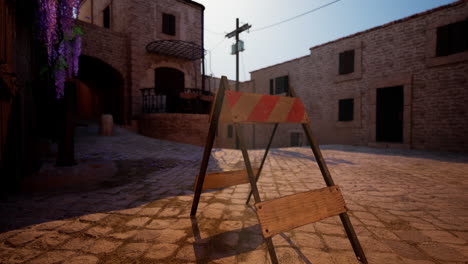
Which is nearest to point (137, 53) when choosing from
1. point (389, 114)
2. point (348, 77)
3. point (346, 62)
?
point (346, 62)

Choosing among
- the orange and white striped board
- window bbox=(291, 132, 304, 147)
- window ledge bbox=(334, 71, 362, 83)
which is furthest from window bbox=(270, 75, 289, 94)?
the orange and white striped board

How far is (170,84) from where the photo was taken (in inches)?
571

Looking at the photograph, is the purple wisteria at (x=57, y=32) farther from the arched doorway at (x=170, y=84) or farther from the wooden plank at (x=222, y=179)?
the arched doorway at (x=170, y=84)

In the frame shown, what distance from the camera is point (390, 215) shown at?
91.8 inches

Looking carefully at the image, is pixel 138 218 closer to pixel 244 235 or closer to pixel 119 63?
pixel 244 235

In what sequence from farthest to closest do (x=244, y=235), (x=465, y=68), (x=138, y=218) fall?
1. (x=465, y=68)
2. (x=138, y=218)
3. (x=244, y=235)

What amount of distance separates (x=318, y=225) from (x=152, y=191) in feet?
7.58

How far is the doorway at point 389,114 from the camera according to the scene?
34.7ft

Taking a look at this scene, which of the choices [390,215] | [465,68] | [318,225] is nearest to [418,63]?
[465,68]

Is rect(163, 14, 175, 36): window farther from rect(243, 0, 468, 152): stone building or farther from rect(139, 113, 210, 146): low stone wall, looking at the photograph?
rect(243, 0, 468, 152): stone building

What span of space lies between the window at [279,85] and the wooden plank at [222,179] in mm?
14536

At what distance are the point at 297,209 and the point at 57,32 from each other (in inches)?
191

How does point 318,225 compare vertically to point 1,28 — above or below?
below

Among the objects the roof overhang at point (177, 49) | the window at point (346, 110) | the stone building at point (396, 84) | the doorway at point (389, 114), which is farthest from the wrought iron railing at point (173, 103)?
the doorway at point (389, 114)
